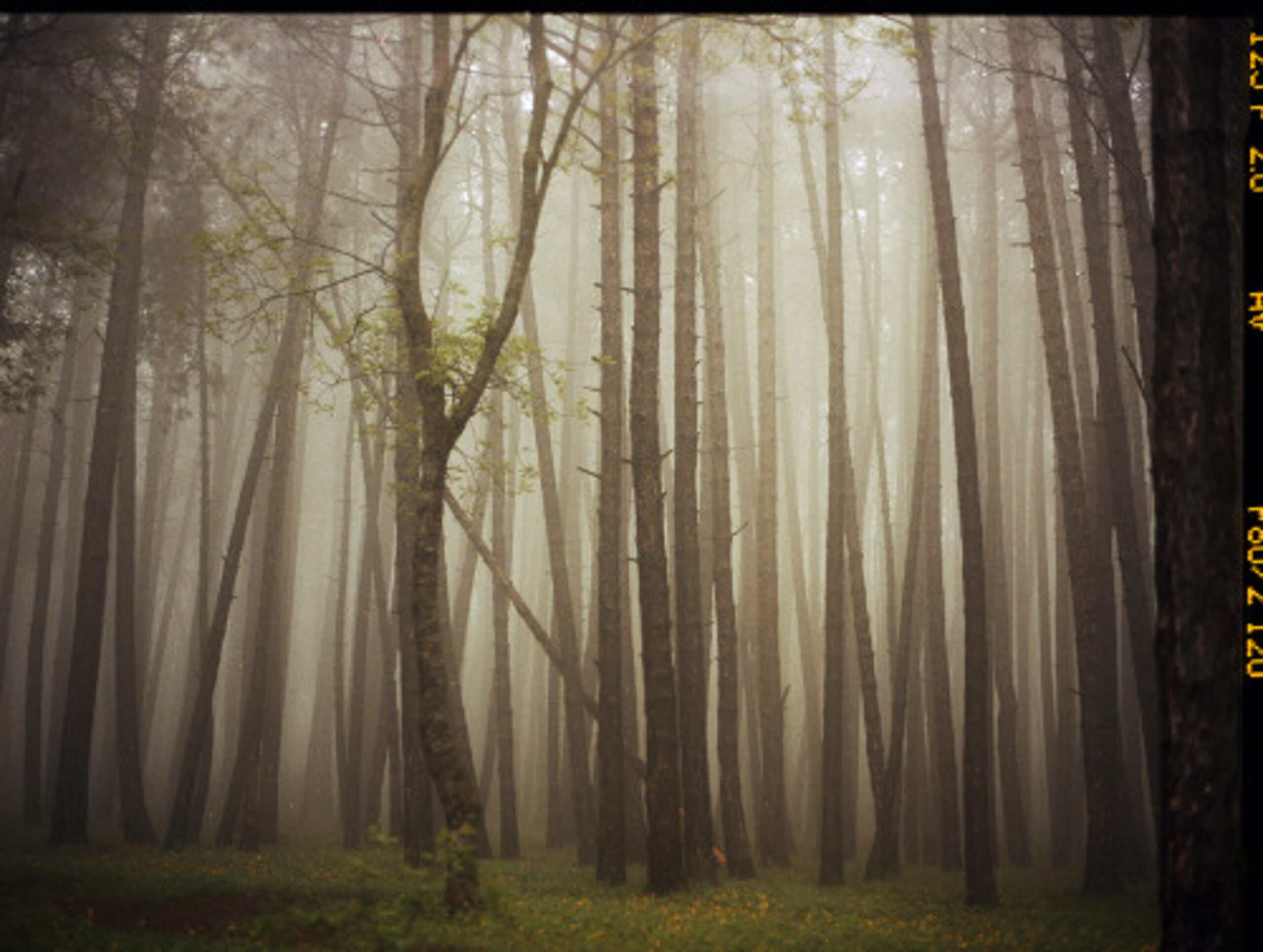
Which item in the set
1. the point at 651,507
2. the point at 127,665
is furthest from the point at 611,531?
the point at 127,665

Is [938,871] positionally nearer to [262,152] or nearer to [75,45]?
[75,45]

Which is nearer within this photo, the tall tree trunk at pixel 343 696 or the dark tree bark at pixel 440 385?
the dark tree bark at pixel 440 385

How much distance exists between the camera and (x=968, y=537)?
31.4 feet

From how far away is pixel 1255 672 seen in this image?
5.02 meters

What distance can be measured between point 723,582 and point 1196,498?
743 centimetres

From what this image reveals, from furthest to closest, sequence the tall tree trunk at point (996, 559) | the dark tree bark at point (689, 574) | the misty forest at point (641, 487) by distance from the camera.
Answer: the tall tree trunk at point (996, 559), the dark tree bark at point (689, 574), the misty forest at point (641, 487)

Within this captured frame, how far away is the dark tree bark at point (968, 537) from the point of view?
9.20 metres

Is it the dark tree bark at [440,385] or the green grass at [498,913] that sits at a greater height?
the dark tree bark at [440,385]

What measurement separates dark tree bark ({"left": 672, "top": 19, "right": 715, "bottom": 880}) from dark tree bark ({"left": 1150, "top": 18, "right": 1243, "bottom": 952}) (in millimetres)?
6011

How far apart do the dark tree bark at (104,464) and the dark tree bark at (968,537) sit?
10854 mm

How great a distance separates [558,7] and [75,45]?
13.9 m

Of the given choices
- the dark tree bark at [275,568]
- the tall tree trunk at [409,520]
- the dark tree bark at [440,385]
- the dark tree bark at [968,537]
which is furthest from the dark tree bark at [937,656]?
the dark tree bark at [275,568]

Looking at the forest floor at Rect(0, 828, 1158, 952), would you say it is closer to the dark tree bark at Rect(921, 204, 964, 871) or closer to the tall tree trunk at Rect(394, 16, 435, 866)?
the tall tree trunk at Rect(394, 16, 435, 866)

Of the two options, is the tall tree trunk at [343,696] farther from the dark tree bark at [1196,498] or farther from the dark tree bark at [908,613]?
the dark tree bark at [1196,498]
